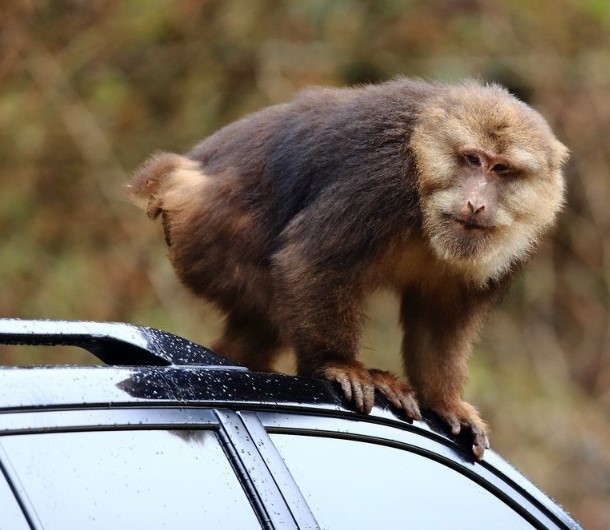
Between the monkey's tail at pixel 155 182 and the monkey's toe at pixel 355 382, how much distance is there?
4.40ft

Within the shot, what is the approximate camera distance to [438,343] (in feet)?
15.5

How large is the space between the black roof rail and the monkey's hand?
1.55 ft

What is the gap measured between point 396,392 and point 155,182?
183 cm

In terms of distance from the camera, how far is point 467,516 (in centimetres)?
313

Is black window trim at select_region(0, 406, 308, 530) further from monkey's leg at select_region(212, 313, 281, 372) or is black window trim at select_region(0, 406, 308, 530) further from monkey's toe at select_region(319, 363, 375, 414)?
monkey's leg at select_region(212, 313, 281, 372)

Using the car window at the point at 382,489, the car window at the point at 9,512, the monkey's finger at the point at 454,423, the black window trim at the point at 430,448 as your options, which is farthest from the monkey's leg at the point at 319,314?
the car window at the point at 9,512

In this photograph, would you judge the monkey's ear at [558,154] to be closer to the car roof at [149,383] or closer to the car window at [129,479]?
the car roof at [149,383]

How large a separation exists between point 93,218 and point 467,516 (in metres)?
6.66

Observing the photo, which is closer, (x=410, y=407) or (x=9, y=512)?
(x=9, y=512)

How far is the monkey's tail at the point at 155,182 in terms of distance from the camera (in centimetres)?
504

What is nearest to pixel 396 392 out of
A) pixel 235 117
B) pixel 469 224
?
pixel 469 224

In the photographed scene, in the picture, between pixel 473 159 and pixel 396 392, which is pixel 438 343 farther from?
pixel 396 392

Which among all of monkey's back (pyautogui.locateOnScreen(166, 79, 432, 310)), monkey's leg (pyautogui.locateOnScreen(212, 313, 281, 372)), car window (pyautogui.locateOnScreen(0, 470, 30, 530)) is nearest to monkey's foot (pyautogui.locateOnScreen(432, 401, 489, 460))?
monkey's back (pyautogui.locateOnScreen(166, 79, 432, 310))

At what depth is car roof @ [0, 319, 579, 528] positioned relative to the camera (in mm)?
2260
